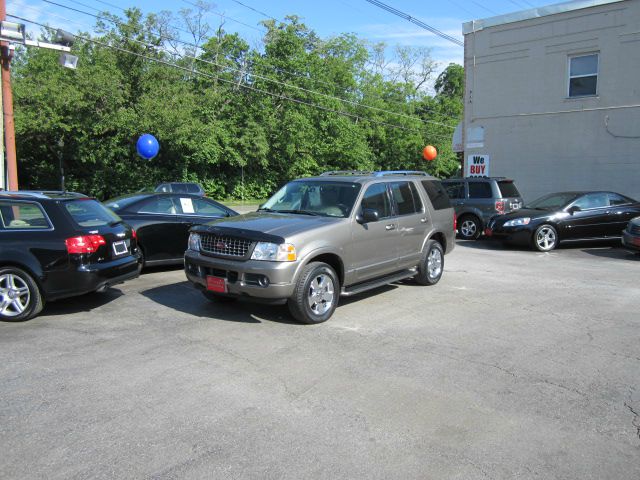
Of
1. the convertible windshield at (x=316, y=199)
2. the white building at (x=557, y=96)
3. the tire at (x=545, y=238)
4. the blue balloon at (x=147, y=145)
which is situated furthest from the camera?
the blue balloon at (x=147, y=145)

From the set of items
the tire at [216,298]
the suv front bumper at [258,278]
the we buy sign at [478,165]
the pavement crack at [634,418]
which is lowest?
the pavement crack at [634,418]

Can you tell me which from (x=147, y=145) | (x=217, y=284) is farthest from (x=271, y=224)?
(x=147, y=145)

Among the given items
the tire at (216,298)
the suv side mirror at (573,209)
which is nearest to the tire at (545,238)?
the suv side mirror at (573,209)

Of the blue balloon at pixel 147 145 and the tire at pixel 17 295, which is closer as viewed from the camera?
the tire at pixel 17 295

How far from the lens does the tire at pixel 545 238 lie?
13.2m

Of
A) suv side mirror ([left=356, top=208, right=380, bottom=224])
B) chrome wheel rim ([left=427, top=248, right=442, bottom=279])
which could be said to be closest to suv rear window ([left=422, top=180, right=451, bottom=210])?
chrome wheel rim ([left=427, top=248, right=442, bottom=279])

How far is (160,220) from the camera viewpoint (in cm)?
954

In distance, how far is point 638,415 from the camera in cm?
411

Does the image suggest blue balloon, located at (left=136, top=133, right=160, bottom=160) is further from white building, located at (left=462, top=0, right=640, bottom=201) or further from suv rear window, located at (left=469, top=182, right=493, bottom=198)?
suv rear window, located at (left=469, top=182, right=493, bottom=198)

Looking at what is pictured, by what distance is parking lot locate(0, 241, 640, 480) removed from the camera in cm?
342

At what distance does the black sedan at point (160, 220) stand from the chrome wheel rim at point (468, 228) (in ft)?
27.6

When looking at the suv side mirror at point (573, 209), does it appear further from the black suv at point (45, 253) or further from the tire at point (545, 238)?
the black suv at point (45, 253)

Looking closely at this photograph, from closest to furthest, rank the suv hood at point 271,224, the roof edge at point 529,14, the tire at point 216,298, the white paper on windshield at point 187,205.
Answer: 1. the suv hood at point 271,224
2. the tire at point 216,298
3. the white paper on windshield at point 187,205
4. the roof edge at point 529,14

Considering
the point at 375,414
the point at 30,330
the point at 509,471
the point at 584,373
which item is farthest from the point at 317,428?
the point at 30,330
